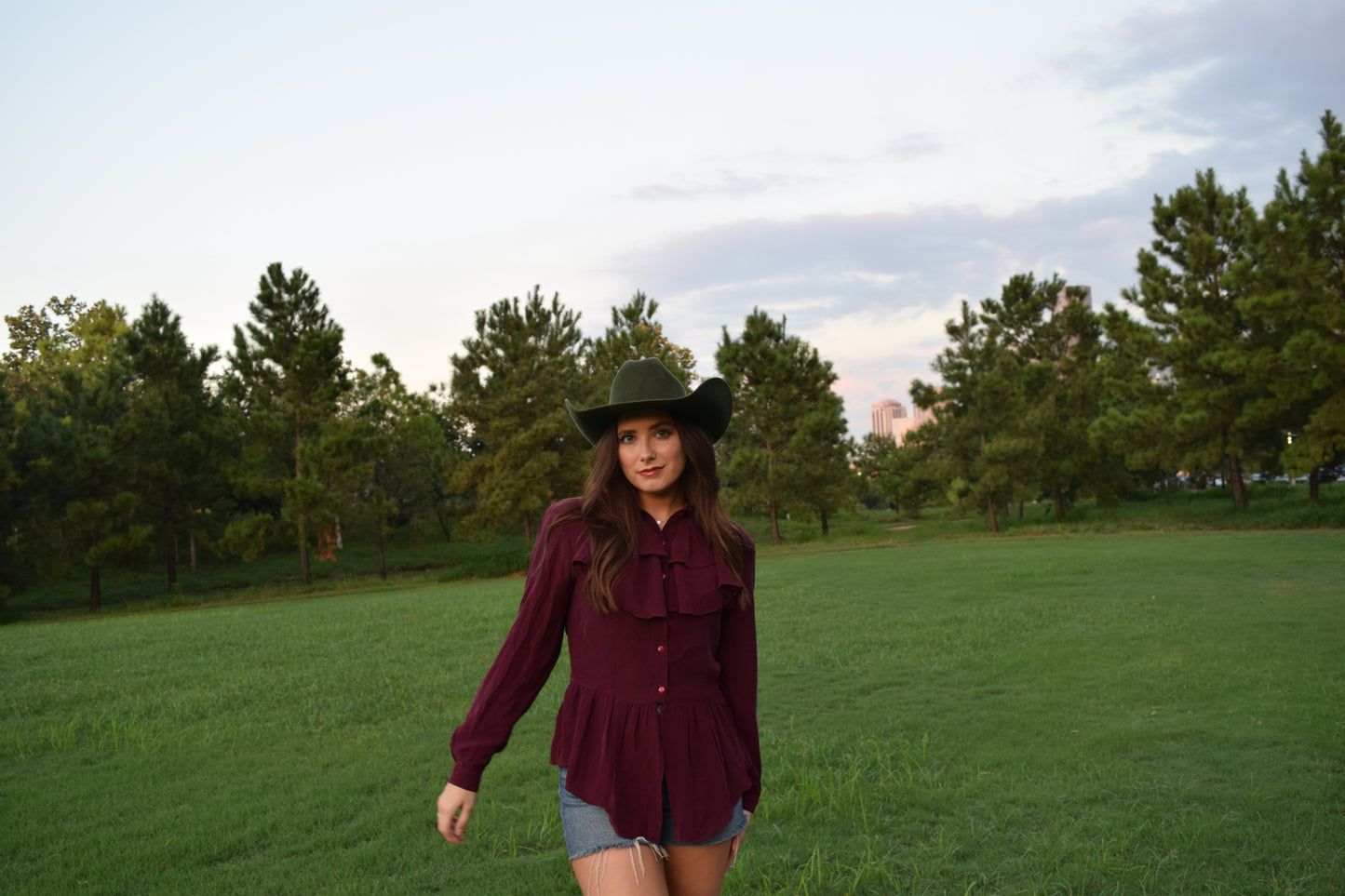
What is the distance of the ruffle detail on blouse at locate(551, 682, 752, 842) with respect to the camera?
2.27m

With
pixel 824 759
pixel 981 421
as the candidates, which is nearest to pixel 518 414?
pixel 981 421

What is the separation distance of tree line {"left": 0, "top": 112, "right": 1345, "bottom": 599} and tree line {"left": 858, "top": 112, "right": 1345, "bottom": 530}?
0.09m

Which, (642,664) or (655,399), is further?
(655,399)

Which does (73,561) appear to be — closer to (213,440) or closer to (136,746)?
(213,440)

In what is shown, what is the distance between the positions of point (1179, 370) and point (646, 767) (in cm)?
3317

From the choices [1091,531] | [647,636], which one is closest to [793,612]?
[647,636]

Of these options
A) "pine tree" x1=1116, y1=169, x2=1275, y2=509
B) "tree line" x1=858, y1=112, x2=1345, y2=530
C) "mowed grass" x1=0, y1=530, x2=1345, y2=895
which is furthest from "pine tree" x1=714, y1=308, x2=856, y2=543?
"mowed grass" x1=0, y1=530, x2=1345, y2=895

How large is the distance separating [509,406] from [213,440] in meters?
10.2

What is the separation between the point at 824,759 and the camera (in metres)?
6.48

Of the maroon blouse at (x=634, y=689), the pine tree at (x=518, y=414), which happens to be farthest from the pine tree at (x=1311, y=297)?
the maroon blouse at (x=634, y=689)

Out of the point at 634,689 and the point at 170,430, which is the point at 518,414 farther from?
the point at 634,689

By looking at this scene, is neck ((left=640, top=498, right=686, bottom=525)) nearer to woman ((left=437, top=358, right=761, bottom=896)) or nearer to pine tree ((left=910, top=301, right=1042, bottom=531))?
woman ((left=437, top=358, right=761, bottom=896))

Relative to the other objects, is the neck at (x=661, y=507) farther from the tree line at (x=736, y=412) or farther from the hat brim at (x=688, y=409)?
the tree line at (x=736, y=412)

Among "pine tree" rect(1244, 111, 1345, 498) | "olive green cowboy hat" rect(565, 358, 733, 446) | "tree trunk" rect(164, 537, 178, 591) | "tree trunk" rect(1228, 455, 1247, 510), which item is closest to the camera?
"olive green cowboy hat" rect(565, 358, 733, 446)
